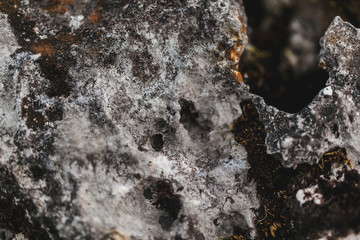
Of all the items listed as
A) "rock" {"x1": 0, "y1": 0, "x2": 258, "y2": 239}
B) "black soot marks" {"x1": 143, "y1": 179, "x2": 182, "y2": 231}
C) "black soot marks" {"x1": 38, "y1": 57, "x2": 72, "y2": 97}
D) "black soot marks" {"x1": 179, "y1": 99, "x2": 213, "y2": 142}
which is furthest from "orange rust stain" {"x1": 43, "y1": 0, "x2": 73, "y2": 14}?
"black soot marks" {"x1": 143, "y1": 179, "x2": 182, "y2": 231}

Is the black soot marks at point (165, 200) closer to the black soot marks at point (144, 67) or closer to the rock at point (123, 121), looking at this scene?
the rock at point (123, 121)

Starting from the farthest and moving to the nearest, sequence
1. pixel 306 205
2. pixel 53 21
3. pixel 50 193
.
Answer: pixel 53 21
pixel 306 205
pixel 50 193

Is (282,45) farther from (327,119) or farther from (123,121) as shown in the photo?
(123,121)

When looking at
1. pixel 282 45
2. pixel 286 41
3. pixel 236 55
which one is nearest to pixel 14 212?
pixel 236 55

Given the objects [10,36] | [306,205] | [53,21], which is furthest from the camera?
[53,21]

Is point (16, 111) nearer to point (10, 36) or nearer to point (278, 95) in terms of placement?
point (10, 36)

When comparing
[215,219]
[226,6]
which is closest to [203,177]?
[215,219]

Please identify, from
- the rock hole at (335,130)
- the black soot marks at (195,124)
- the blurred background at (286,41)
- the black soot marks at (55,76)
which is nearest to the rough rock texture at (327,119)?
the rock hole at (335,130)
